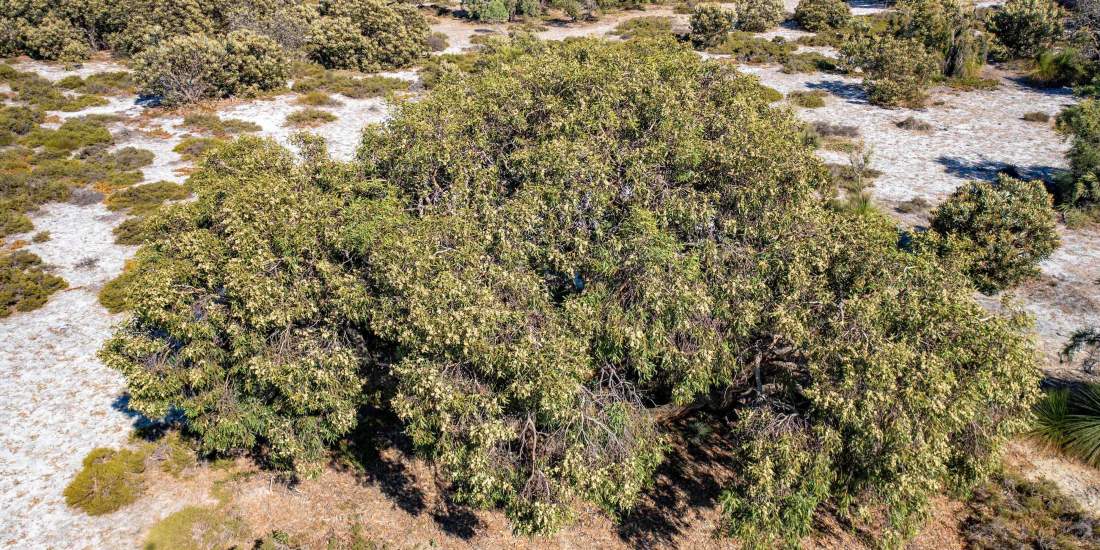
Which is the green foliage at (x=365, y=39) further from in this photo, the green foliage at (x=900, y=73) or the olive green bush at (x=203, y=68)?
the green foliage at (x=900, y=73)

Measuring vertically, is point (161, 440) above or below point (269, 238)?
below

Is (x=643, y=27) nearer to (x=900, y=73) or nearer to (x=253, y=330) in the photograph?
(x=900, y=73)

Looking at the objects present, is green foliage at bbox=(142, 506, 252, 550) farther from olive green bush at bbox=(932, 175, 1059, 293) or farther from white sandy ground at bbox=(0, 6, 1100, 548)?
olive green bush at bbox=(932, 175, 1059, 293)

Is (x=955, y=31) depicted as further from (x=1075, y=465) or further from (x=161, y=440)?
(x=161, y=440)

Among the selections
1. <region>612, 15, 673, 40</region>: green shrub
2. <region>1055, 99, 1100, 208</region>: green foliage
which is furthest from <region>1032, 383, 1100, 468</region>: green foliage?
<region>612, 15, 673, 40</region>: green shrub

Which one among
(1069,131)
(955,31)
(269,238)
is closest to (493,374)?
(269,238)

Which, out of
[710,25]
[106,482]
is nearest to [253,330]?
[106,482]
